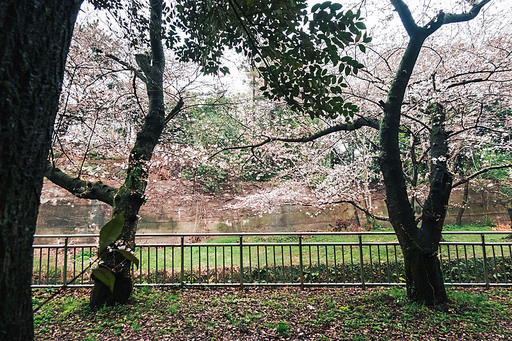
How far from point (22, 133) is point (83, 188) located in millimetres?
4633

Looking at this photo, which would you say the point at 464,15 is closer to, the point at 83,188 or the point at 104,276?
the point at 104,276

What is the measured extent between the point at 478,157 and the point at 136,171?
47.0ft

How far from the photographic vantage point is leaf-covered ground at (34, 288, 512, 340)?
3.53 metres

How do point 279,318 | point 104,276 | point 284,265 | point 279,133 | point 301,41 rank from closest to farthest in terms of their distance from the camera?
point 104,276, point 301,41, point 279,318, point 284,265, point 279,133

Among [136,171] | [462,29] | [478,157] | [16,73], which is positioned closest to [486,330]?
[16,73]

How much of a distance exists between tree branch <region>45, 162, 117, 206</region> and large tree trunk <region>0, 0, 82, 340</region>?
430 cm

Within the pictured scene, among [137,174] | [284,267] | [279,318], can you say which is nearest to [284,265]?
[284,267]

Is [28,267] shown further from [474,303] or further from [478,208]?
[478,208]

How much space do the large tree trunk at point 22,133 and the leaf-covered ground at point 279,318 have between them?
3.33 m

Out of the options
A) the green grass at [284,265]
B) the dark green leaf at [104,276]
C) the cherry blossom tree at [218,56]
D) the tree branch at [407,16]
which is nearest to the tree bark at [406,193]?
the tree branch at [407,16]

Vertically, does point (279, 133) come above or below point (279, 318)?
above

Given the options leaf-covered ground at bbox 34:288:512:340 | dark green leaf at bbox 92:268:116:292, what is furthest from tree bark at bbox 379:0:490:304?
dark green leaf at bbox 92:268:116:292

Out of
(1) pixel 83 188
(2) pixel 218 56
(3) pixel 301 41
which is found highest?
(2) pixel 218 56

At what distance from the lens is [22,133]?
2.55 ft
